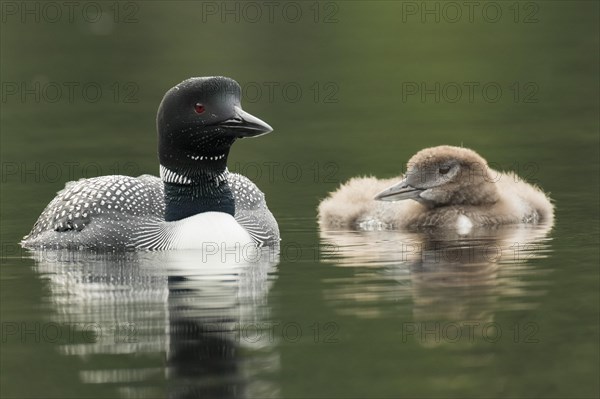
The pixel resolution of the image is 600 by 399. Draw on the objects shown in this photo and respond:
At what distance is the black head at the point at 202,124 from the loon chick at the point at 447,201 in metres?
1.71

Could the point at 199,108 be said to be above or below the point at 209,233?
above

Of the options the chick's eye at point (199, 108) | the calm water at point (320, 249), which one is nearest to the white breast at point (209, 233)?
the calm water at point (320, 249)

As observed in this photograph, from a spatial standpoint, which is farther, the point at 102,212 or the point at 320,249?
the point at 320,249

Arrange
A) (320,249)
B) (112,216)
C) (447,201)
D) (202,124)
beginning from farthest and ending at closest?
(447,201), (320,249), (112,216), (202,124)

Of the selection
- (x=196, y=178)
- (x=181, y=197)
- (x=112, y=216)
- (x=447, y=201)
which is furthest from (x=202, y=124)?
(x=447, y=201)

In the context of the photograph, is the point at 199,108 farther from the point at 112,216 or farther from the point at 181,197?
the point at 112,216

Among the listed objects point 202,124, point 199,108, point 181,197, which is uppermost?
point 199,108

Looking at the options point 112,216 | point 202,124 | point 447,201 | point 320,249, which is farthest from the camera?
point 447,201

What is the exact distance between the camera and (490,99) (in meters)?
17.7

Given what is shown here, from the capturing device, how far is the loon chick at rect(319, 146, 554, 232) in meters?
11.1

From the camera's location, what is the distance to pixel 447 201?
11.2m

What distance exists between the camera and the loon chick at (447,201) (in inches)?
436

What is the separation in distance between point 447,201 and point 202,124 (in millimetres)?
2422

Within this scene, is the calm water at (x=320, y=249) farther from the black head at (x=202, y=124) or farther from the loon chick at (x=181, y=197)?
the black head at (x=202, y=124)
